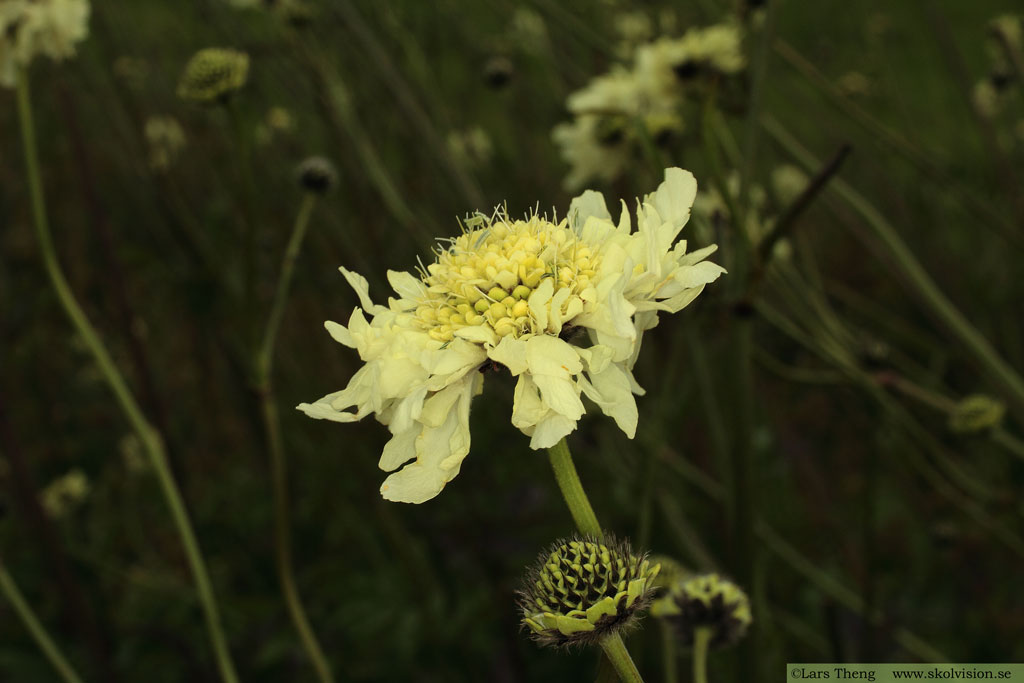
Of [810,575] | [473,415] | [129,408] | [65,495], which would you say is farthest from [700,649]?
[65,495]

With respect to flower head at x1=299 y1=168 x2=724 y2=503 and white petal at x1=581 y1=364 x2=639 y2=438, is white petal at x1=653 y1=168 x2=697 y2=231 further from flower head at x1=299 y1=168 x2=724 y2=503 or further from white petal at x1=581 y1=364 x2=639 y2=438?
white petal at x1=581 y1=364 x2=639 y2=438

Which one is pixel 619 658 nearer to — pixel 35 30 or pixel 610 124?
pixel 610 124

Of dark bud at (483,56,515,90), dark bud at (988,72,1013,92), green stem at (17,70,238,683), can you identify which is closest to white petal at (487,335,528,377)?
green stem at (17,70,238,683)

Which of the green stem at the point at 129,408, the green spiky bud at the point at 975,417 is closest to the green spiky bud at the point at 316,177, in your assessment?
the green stem at the point at 129,408

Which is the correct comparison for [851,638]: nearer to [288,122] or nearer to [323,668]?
[323,668]

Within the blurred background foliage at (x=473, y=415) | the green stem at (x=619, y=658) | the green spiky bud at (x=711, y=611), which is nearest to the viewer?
the green stem at (x=619, y=658)

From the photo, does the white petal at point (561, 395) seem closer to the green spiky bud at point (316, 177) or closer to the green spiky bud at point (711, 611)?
the green spiky bud at point (711, 611)
